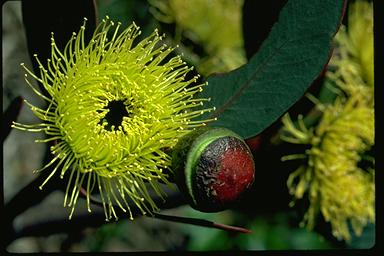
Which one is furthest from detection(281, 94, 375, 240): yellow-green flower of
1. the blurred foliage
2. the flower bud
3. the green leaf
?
the flower bud

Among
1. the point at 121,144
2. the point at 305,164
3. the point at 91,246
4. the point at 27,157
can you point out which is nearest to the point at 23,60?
the point at 27,157

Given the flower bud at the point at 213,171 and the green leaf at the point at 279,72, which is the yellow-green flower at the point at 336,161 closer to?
the green leaf at the point at 279,72

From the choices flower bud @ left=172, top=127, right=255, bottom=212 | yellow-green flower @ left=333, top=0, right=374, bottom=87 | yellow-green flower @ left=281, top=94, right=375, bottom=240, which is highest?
flower bud @ left=172, top=127, right=255, bottom=212

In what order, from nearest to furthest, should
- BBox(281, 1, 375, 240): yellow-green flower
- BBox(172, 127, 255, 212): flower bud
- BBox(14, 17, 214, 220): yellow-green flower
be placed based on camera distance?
BBox(172, 127, 255, 212): flower bud
BBox(14, 17, 214, 220): yellow-green flower
BBox(281, 1, 375, 240): yellow-green flower

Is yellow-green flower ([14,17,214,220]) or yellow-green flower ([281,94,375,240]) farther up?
yellow-green flower ([14,17,214,220])

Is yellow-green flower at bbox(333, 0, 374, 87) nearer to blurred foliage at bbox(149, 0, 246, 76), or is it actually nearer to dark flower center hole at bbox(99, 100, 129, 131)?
blurred foliage at bbox(149, 0, 246, 76)

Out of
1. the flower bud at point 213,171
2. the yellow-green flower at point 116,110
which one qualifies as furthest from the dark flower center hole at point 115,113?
the flower bud at point 213,171

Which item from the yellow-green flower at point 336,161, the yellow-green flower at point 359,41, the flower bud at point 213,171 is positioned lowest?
the yellow-green flower at point 336,161
